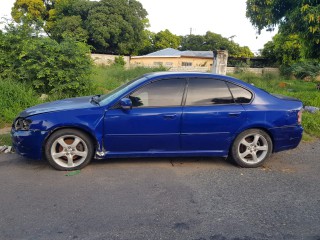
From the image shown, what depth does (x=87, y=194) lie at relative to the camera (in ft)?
12.4

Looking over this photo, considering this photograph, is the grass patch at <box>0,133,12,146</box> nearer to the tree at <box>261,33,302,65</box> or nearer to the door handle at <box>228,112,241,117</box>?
the door handle at <box>228,112,241,117</box>

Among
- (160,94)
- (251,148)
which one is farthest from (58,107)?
(251,148)

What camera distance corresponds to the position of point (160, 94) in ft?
15.3

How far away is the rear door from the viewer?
4574mm

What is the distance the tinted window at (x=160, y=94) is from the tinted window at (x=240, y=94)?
792mm

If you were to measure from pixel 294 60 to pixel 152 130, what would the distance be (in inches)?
987

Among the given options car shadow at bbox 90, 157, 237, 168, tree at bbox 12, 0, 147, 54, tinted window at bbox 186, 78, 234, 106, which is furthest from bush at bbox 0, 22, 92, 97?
tree at bbox 12, 0, 147, 54

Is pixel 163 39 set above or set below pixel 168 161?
above

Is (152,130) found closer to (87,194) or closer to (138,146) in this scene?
Result: (138,146)

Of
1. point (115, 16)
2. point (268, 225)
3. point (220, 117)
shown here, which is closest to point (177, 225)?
point (268, 225)

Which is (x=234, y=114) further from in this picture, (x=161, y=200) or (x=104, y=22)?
(x=104, y=22)

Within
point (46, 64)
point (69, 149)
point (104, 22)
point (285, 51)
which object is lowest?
point (69, 149)

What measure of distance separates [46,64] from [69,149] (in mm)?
4972

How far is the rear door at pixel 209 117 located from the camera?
4.57 meters
